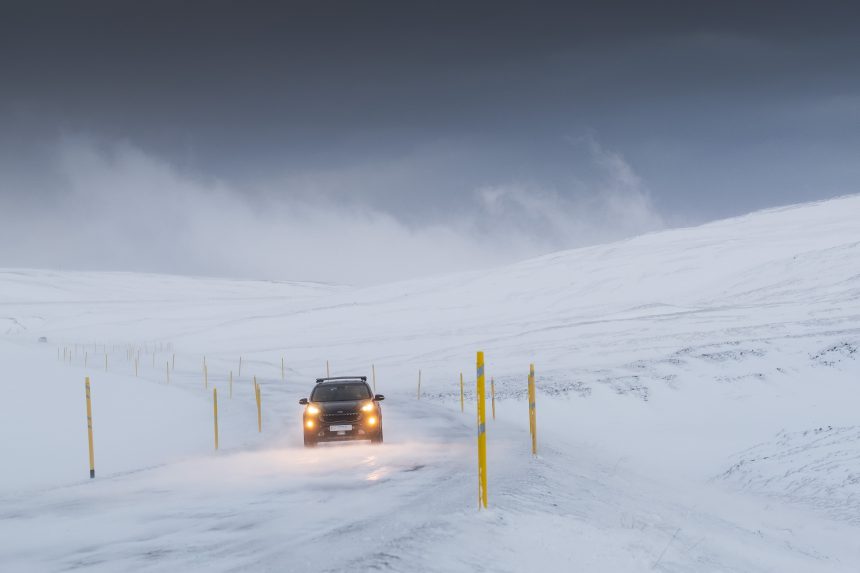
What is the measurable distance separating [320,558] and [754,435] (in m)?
19.7

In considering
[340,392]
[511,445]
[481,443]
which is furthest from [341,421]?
[481,443]

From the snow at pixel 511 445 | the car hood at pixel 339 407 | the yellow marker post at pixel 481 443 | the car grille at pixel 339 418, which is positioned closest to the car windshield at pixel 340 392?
the car hood at pixel 339 407

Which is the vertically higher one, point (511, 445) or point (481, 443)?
point (481, 443)

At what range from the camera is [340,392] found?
2017 cm

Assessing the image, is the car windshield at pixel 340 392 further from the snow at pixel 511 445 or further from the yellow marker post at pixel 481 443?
the yellow marker post at pixel 481 443

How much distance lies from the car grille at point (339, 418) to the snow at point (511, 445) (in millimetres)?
809

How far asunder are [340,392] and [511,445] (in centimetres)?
463

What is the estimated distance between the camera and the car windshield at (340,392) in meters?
19.9

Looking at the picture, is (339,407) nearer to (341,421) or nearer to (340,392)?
(341,421)

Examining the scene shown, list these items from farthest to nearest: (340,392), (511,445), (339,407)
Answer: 1. (340,392)
2. (339,407)
3. (511,445)

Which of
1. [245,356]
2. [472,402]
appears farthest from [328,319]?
[472,402]

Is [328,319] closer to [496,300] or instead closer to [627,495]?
[496,300]

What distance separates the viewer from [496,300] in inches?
3233

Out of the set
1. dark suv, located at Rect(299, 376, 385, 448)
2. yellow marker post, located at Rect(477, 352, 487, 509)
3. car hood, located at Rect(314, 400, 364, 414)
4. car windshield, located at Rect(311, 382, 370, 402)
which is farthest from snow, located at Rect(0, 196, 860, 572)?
car windshield, located at Rect(311, 382, 370, 402)
